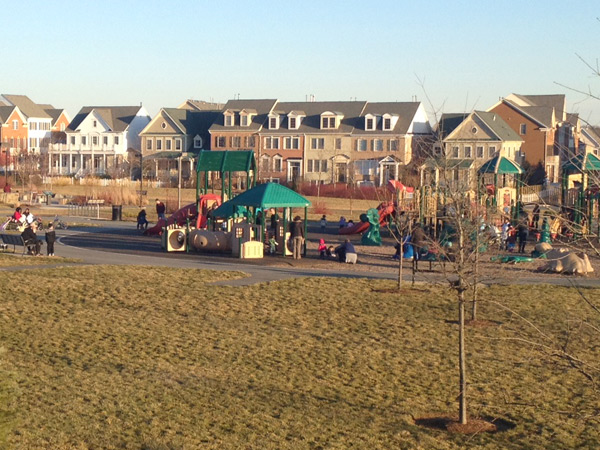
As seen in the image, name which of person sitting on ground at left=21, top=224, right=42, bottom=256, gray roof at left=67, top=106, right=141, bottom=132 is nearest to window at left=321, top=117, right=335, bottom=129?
gray roof at left=67, top=106, right=141, bottom=132

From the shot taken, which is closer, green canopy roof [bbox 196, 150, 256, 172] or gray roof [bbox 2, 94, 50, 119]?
green canopy roof [bbox 196, 150, 256, 172]

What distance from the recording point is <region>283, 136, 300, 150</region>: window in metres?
96.9

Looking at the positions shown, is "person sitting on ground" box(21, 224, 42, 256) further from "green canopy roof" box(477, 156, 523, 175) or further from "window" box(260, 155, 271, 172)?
"window" box(260, 155, 271, 172)

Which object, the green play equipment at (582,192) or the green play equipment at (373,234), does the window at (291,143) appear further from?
the green play equipment at (373,234)

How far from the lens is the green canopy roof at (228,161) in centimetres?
4188

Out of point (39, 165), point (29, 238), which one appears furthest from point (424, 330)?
point (39, 165)

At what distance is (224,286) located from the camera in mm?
27766

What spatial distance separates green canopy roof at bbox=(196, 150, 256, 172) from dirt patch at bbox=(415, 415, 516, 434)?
27.5m

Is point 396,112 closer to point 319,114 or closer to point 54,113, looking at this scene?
point 319,114

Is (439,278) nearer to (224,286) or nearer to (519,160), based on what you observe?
(224,286)

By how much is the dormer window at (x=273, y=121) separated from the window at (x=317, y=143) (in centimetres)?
426

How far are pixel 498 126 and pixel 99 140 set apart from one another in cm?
4672

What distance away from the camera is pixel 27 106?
125 metres

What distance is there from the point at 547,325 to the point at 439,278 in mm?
7612
